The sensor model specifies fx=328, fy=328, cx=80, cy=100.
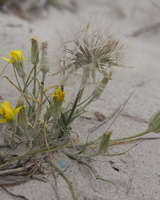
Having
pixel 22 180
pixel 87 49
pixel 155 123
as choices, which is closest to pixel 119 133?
pixel 155 123

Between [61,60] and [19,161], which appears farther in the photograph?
[61,60]

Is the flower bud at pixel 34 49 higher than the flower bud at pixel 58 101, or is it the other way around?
the flower bud at pixel 34 49

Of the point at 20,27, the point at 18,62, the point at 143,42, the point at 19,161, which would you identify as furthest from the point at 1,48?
the point at 143,42

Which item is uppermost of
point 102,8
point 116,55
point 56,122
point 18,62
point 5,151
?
point 102,8

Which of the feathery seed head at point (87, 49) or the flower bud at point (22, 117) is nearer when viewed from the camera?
the flower bud at point (22, 117)

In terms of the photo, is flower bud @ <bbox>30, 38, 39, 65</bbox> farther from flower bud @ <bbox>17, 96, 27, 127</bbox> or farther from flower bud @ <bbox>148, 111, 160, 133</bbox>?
flower bud @ <bbox>148, 111, 160, 133</bbox>

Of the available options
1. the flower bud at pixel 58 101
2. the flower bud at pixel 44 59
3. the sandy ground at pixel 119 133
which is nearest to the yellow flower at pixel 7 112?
the flower bud at pixel 58 101

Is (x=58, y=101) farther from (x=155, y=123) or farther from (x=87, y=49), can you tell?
(x=155, y=123)

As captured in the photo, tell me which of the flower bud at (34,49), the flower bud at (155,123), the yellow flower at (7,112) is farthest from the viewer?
the flower bud at (34,49)

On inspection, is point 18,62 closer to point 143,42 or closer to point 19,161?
point 19,161

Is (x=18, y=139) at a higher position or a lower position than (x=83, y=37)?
lower

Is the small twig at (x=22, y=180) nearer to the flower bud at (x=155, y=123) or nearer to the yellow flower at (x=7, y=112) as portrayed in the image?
the yellow flower at (x=7, y=112)
